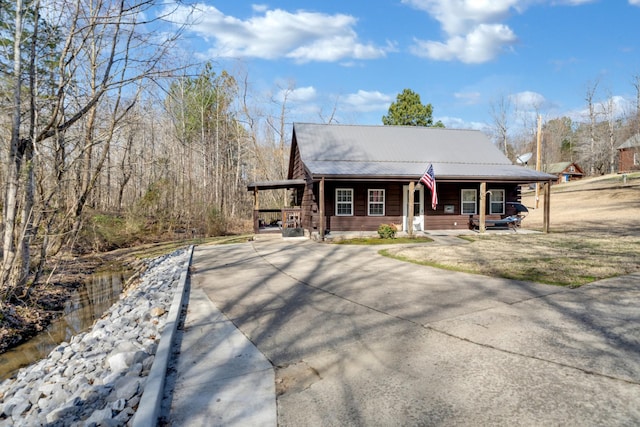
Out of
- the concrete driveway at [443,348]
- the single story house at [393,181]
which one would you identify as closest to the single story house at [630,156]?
the single story house at [393,181]

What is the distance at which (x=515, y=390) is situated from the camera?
3301 mm

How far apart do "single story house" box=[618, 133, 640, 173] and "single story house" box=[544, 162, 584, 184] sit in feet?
38.7

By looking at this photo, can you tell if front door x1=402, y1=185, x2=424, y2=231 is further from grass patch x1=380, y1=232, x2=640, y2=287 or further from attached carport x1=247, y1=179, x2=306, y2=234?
attached carport x1=247, y1=179, x2=306, y2=234

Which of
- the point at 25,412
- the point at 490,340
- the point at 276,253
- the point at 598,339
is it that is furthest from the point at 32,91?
the point at 598,339

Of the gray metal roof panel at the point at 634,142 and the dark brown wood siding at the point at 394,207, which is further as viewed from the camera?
the gray metal roof panel at the point at 634,142

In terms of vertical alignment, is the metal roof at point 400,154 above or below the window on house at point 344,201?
above

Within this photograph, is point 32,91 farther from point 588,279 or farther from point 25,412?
point 588,279

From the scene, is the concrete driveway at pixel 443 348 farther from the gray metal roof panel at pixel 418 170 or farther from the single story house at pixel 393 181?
the single story house at pixel 393 181

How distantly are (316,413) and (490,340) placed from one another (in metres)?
2.37

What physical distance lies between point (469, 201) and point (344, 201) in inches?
236

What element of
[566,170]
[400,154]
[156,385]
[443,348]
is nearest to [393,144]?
[400,154]

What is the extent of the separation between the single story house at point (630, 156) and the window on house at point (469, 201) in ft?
115

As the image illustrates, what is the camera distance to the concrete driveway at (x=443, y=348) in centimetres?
306

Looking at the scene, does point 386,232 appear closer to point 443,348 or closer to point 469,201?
point 469,201
